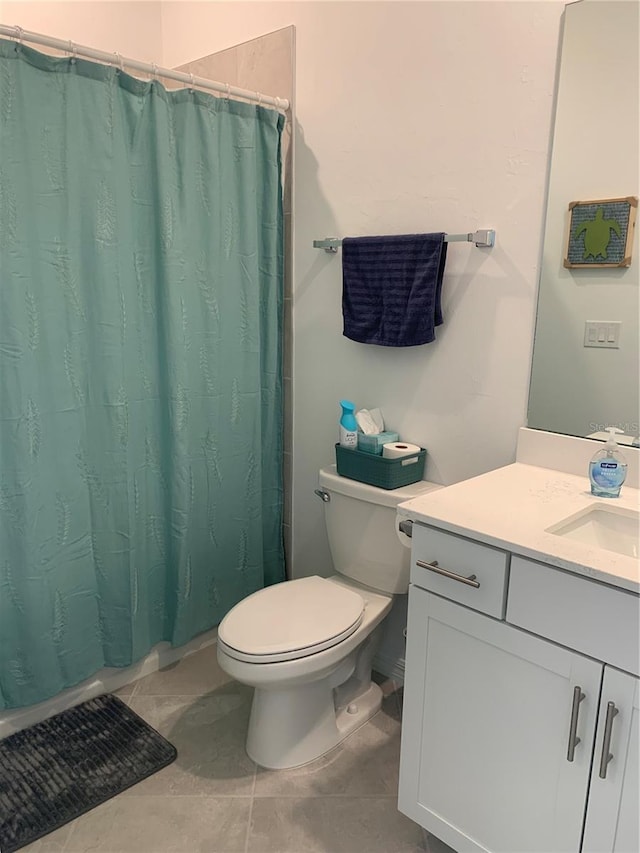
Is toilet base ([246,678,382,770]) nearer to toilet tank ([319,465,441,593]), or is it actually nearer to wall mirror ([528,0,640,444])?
toilet tank ([319,465,441,593])

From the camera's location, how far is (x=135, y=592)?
83.0 inches

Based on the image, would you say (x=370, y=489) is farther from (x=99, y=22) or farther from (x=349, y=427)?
(x=99, y=22)

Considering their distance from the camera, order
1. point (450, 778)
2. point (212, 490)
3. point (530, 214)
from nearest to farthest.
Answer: point (450, 778) → point (530, 214) → point (212, 490)

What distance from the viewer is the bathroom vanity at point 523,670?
115cm

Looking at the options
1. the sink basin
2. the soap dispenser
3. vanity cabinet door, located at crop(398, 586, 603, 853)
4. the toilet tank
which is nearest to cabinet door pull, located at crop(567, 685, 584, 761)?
vanity cabinet door, located at crop(398, 586, 603, 853)

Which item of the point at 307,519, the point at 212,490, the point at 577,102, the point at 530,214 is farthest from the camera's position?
the point at 307,519

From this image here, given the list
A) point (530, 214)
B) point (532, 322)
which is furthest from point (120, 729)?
point (530, 214)

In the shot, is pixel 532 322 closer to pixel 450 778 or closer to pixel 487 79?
pixel 487 79

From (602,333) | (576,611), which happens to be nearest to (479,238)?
(602,333)

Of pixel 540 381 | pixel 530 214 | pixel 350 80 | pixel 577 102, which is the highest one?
pixel 350 80

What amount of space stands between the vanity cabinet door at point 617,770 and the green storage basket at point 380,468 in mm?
895

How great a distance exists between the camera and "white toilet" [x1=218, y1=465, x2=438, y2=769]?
1716 mm

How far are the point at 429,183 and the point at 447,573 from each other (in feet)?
3.70

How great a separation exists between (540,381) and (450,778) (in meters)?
0.98
